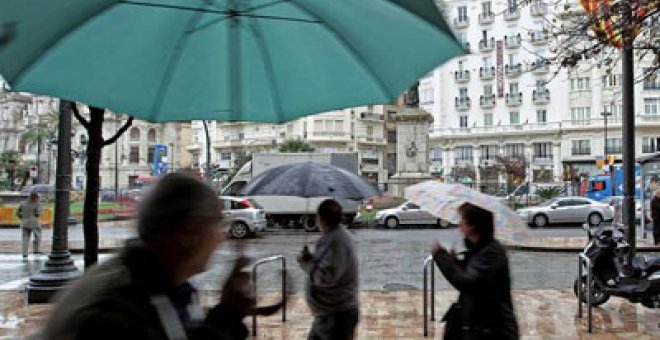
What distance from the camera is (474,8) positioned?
7488cm

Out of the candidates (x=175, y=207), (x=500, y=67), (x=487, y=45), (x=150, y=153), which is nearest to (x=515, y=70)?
(x=175, y=207)

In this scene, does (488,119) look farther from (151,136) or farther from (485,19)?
(151,136)

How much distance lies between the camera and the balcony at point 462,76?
74.9m

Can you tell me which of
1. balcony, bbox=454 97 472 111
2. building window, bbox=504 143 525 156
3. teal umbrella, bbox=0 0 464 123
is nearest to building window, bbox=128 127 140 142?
balcony, bbox=454 97 472 111

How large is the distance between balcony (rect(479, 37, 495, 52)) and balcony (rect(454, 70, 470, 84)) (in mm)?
3088

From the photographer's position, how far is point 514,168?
62.8m

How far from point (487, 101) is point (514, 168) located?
13.1 metres

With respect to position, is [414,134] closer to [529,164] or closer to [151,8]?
[151,8]

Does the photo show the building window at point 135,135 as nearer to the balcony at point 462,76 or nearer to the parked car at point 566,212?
the balcony at point 462,76

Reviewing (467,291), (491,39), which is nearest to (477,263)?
(467,291)

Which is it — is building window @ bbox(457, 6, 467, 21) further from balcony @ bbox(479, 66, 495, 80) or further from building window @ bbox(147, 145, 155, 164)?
building window @ bbox(147, 145, 155, 164)

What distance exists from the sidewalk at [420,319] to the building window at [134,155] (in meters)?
87.8

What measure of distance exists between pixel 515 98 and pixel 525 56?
4706mm

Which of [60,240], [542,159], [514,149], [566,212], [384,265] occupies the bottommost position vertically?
[384,265]
